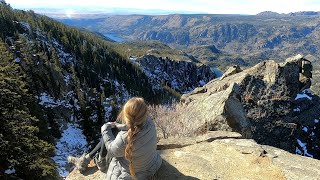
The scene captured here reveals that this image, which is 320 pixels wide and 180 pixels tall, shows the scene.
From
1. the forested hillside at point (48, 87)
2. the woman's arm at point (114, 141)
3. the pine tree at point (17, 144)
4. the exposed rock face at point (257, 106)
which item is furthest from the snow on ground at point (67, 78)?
the woman's arm at point (114, 141)

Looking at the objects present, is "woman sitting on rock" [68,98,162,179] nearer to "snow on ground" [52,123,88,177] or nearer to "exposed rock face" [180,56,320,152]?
"exposed rock face" [180,56,320,152]

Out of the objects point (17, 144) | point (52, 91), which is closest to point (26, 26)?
point (52, 91)

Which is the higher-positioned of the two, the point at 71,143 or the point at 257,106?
the point at 257,106

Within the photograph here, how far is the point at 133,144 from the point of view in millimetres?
8430

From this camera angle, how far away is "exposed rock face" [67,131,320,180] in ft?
34.5

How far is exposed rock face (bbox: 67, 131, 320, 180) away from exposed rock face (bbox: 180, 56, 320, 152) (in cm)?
444

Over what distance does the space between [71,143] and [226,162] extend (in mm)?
70925

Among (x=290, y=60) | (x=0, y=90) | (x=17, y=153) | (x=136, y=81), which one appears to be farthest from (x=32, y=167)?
(x=136, y=81)

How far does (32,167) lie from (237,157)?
15.7 meters

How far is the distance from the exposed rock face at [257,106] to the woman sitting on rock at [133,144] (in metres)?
8.77

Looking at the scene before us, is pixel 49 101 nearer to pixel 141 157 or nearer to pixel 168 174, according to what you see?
pixel 168 174

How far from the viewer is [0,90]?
78.1ft

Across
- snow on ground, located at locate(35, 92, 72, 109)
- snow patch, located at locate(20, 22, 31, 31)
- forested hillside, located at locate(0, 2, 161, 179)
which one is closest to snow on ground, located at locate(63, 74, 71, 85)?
forested hillside, located at locate(0, 2, 161, 179)

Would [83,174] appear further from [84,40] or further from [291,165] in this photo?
[84,40]
